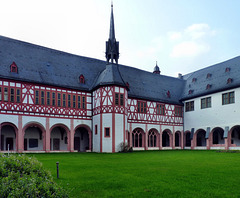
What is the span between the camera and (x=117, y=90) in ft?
105

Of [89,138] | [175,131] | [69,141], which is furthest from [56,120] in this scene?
[175,131]

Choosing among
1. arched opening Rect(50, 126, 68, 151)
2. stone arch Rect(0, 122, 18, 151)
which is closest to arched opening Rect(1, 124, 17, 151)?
stone arch Rect(0, 122, 18, 151)

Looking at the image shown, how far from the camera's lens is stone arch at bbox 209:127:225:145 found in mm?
38312

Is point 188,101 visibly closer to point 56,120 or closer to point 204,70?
point 204,70

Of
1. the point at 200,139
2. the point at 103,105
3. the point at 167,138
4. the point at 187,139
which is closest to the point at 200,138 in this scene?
the point at 200,139

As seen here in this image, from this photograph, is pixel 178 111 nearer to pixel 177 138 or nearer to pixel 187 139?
pixel 177 138

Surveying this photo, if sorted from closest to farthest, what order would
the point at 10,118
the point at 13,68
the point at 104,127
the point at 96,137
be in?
the point at 10,118
the point at 13,68
the point at 104,127
the point at 96,137

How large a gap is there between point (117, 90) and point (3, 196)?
91.6 ft

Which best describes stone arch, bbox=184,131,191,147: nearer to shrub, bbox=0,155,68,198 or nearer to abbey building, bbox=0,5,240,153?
abbey building, bbox=0,5,240,153

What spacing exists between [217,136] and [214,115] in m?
4.46

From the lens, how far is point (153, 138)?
39281 millimetres

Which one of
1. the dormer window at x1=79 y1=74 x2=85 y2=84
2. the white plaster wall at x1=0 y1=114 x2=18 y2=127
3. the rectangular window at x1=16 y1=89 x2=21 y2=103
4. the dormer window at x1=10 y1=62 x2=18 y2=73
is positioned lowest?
the white plaster wall at x1=0 y1=114 x2=18 y2=127

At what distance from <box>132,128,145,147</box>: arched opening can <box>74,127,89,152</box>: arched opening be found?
6677 mm

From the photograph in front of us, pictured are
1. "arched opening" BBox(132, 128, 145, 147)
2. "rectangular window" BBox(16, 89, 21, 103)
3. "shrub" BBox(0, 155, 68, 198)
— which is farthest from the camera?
"arched opening" BBox(132, 128, 145, 147)
